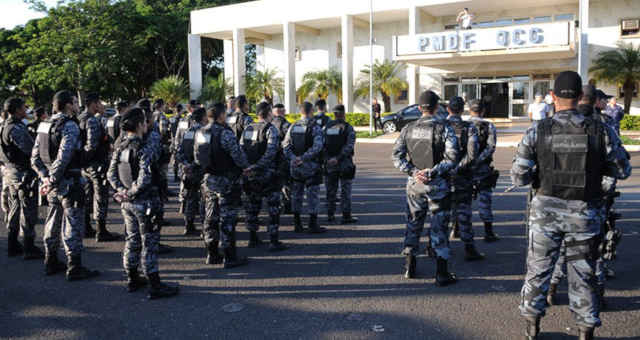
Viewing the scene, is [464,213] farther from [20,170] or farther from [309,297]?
[20,170]

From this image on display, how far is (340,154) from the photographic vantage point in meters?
7.59

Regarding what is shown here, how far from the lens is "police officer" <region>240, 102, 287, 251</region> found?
6418 millimetres

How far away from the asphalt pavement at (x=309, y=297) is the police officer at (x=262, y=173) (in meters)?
0.32

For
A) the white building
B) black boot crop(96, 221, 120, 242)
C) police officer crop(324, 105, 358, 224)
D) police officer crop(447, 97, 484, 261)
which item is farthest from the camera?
the white building

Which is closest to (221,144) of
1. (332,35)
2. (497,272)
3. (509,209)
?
(497,272)

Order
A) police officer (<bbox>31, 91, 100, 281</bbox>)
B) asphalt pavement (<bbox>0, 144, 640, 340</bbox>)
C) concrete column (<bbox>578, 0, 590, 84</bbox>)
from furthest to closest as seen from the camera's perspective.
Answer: concrete column (<bbox>578, 0, 590, 84</bbox>), police officer (<bbox>31, 91, 100, 281</bbox>), asphalt pavement (<bbox>0, 144, 640, 340</bbox>)

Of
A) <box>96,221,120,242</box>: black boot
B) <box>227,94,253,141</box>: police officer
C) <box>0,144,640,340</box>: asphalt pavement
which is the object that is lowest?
<box>0,144,640,340</box>: asphalt pavement

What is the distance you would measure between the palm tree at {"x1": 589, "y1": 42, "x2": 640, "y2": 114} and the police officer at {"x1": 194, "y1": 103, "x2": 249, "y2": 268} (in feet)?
72.8

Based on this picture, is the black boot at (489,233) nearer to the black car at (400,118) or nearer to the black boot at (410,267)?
the black boot at (410,267)

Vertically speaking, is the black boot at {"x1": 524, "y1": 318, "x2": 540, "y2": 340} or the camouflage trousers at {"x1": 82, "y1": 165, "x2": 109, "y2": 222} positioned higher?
the camouflage trousers at {"x1": 82, "y1": 165, "x2": 109, "y2": 222}

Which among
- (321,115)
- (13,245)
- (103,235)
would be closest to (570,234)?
(321,115)

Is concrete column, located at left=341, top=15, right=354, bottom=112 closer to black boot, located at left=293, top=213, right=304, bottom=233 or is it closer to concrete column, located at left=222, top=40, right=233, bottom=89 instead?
concrete column, located at left=222, top=40, right=233, bottom=89

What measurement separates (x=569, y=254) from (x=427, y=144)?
5.79 ft

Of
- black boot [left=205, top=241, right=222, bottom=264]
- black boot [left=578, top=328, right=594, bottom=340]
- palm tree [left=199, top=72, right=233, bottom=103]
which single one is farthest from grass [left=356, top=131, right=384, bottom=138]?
black boot [left=578, top=328, right=594, bottom=340]
